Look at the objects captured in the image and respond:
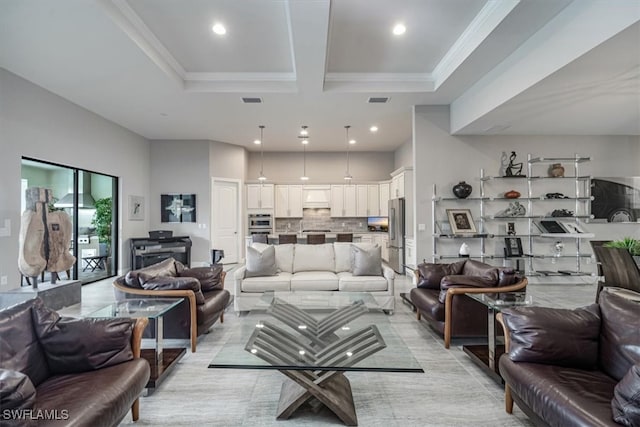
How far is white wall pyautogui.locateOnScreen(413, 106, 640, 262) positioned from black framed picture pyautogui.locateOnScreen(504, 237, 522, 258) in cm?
116

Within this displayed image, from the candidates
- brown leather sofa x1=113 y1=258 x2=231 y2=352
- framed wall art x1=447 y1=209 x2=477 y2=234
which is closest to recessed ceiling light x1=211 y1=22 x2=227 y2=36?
→ brown leather sofa x1=113 y1=258 x2=231 y2=352

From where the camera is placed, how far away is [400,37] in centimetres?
404

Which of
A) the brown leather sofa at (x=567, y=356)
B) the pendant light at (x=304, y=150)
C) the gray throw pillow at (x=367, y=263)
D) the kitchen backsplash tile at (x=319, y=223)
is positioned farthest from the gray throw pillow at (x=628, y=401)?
the kitchen backsplash tile at (x=319, y=223)

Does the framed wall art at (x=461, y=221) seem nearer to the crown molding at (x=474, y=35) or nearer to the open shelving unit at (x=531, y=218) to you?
the open shelving unit at (x=531, y=218)

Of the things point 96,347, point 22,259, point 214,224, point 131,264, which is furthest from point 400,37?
point 131,264

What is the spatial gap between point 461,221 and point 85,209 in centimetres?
730

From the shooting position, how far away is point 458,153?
593cm

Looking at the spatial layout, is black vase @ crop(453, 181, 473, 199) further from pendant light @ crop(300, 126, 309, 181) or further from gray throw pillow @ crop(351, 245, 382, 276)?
pendant light @ crop(300, 126, 309, 181)

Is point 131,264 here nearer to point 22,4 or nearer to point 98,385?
point 22,4

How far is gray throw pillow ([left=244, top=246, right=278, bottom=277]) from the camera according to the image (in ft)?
14.4

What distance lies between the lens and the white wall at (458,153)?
5844mm

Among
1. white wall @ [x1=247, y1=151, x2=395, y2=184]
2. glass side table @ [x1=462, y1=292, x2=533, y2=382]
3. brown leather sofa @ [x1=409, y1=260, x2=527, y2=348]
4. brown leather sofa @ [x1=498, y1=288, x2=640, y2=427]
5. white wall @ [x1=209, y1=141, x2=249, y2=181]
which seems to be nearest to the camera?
brown leather sofa @ [x1=498, y1=288, x2=640, y2=427]

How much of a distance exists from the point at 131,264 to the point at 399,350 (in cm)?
715

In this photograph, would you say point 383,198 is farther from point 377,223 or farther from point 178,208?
point 178,208
